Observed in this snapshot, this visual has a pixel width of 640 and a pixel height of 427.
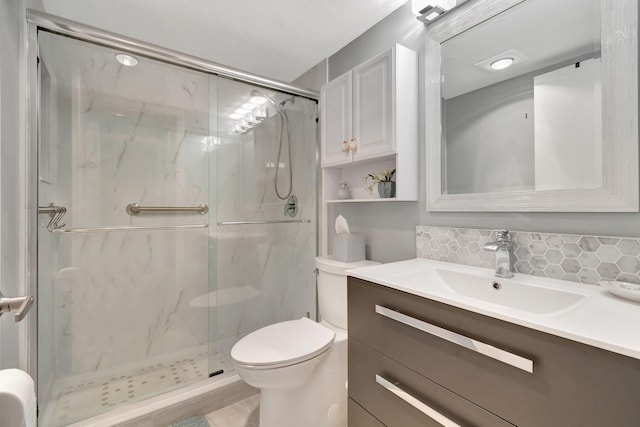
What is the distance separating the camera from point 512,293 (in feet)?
3.30

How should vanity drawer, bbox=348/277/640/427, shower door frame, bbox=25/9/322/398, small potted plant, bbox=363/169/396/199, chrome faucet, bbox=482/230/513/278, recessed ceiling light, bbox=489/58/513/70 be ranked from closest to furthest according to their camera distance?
vanity drawer, bbox=348/277/640/427
chrome faucet, bbox=482/230/513/278
recessed ceiling light, bbox=489/58/513/70
shower door frame, bbox=25/9/322/398
small potted plant, bbox=363/169/396/199

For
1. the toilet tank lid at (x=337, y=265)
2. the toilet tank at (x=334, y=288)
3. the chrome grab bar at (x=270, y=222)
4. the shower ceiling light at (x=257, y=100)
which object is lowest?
the toilet tank at (x=334, y=288)

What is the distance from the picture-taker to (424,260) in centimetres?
143

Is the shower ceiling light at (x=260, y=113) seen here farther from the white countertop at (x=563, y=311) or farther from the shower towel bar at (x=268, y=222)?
the white countertop at (x=563, y=311)

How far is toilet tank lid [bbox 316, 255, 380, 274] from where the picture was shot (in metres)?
1.60

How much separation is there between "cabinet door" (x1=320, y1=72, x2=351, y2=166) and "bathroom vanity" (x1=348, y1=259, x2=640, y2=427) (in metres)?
0.82

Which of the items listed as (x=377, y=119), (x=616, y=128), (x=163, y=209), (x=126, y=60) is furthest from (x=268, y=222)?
(x=616, y=128)

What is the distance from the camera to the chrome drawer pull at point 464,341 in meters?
0.67

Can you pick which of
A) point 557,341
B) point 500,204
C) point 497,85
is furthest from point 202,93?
point 557,341

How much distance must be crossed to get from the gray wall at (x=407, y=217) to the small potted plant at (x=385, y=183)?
10cm

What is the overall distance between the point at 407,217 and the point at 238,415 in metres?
1.46

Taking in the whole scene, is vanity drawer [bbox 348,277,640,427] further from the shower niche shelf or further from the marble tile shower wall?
the marble tile shower wall

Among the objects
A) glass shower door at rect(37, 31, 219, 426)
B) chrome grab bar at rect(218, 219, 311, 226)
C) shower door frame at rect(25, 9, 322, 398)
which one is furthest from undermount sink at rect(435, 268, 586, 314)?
shower door frame at rect(25, 9, 322, 398)

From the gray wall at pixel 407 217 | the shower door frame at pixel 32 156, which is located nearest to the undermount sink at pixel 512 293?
the gray wall at pixel 407 217
